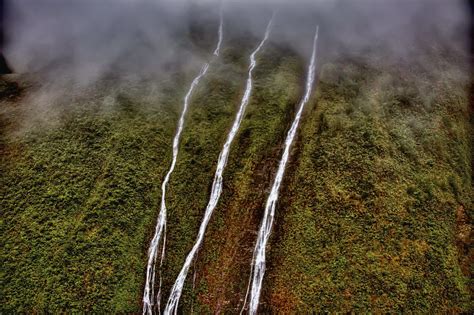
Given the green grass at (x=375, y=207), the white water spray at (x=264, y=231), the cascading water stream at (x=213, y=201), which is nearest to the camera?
the green grass at (x=375, y=207)

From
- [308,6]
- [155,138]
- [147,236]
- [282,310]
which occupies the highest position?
[308,6]

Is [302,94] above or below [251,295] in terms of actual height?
above

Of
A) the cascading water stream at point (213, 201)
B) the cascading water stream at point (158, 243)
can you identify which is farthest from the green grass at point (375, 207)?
the cascading water stream at point (158, 243)

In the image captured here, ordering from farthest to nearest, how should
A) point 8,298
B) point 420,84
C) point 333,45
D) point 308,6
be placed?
point 308,6 → point 333,45 → point 420,84 → point 8,298

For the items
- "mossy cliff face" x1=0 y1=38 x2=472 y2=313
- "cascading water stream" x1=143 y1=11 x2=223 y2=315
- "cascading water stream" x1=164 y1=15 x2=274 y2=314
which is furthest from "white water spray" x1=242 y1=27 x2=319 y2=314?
"cascading water stream" x1=143 y1=11 x2=223 y2=315

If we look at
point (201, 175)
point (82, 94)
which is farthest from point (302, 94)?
point (82, 94)

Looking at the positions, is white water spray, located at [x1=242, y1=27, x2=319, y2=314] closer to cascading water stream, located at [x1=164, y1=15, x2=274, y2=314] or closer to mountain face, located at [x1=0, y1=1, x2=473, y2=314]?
mountain face, located at [x1=0, y1=1, x2=473, y2=314]

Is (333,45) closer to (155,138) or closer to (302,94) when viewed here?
(302,94)

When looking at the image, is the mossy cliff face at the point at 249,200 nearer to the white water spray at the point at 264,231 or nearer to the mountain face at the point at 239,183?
the mountain face at the point at 239,183
